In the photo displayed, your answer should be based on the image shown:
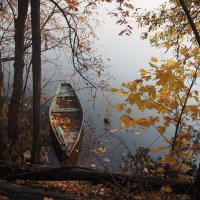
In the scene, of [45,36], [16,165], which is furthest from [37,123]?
[45,36]

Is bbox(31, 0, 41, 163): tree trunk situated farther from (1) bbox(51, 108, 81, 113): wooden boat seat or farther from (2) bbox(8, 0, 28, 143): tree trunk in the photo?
(1) bbox(51, 108, 81, 113): wooden boat seat

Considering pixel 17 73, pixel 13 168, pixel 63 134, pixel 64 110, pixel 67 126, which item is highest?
pixel 17 73

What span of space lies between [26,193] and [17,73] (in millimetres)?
6084

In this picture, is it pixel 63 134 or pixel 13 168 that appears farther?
pixel 63 134

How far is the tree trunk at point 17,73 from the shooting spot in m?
7.57

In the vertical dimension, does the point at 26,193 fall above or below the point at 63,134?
above

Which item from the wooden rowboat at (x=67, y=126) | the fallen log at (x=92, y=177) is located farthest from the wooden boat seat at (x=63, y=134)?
the fallen log at (x=92, y=177)

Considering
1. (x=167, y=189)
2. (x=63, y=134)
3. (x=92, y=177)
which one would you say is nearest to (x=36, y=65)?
(x=92, y=177)

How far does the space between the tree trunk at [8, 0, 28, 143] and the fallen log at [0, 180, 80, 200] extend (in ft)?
18.6

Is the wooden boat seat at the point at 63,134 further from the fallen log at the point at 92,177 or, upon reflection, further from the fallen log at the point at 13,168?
the fallen log at the point at 92,177

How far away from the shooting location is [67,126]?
44.7 ft

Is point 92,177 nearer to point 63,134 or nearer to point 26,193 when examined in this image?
point 26,193

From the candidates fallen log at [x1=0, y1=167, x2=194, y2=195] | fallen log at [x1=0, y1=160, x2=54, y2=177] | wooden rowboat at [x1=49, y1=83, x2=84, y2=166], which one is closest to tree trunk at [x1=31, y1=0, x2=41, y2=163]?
wooden rowboat at [x1=49, y1=83, x2=84, y2=166]

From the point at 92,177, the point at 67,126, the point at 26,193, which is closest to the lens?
the point at 26,193
